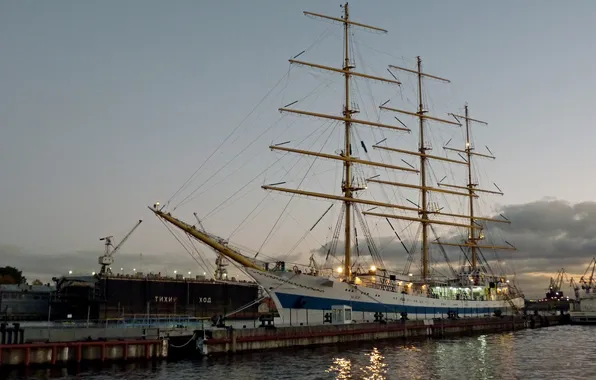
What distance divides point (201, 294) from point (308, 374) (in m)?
73.9

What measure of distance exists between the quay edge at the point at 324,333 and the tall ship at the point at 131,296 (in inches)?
1264

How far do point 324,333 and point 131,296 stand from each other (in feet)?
171

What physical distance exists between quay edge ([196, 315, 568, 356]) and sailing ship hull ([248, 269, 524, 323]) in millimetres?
2689

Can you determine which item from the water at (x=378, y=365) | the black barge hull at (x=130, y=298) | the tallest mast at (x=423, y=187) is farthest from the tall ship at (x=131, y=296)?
the water at (x=378, y=365)

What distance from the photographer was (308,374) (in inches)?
1529

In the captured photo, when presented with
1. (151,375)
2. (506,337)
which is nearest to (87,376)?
(151,375)

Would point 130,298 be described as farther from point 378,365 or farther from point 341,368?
point 341,368

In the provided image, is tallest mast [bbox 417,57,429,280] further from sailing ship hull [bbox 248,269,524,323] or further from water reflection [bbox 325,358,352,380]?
water reflection [bbox 325,358,352,380]

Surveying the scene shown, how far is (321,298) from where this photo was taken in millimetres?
60344

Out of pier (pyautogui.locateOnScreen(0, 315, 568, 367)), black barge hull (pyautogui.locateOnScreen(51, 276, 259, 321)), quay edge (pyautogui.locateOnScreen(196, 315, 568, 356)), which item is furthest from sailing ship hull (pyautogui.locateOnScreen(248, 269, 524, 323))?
black barge hull (pyautogui.locateOnScreen(51, 276, 259, 321))

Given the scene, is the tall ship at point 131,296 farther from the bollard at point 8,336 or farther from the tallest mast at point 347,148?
the bollard at point 8,336

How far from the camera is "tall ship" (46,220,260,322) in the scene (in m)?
94.9

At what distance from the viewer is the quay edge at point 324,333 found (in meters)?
48.6

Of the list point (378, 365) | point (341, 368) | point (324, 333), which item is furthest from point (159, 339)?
point (378, 365)
